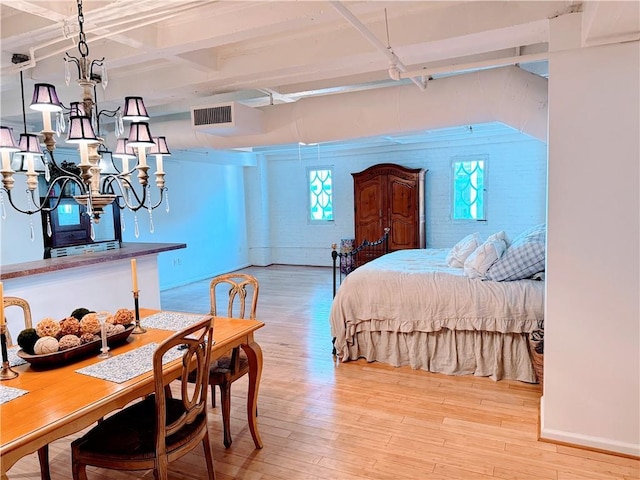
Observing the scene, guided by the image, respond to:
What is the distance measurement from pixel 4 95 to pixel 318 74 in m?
3.03

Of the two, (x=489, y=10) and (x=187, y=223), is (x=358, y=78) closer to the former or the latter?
(x=489, y=10)

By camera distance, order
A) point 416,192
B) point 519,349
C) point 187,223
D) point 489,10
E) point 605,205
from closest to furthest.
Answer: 1. point 605,205
2. point 489,10
3. point 519,349
4. point 416,192
5. point 187,223

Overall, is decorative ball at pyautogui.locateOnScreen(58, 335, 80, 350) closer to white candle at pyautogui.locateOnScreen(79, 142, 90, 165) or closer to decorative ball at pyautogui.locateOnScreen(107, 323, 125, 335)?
decorative ball at pyautogui.locateOnScreen(107, 323, 125, 335)

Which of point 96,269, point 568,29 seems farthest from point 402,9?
point 96,269

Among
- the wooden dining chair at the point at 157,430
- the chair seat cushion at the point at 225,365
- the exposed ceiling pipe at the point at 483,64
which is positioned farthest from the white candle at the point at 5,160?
the exposed ceiling pipe at the point at 483,64

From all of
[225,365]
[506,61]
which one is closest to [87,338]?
[225,365]

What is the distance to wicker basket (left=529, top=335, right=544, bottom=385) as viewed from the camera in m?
2.84

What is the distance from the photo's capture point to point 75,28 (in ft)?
7.45

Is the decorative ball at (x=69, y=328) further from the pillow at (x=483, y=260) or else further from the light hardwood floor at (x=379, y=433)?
the pillow at (x=483, y=260)

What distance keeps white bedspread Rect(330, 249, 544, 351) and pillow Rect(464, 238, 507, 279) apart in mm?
67

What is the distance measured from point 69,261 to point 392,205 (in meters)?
4.75

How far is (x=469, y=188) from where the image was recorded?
22.9 feet

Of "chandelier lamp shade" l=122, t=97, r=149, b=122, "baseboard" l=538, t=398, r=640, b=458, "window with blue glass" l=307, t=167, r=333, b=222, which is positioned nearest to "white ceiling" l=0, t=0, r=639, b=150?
"chandelier lamp shade" l=122, t=97, r=149, b=122

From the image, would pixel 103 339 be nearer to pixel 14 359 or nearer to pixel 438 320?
pixel 14 359
